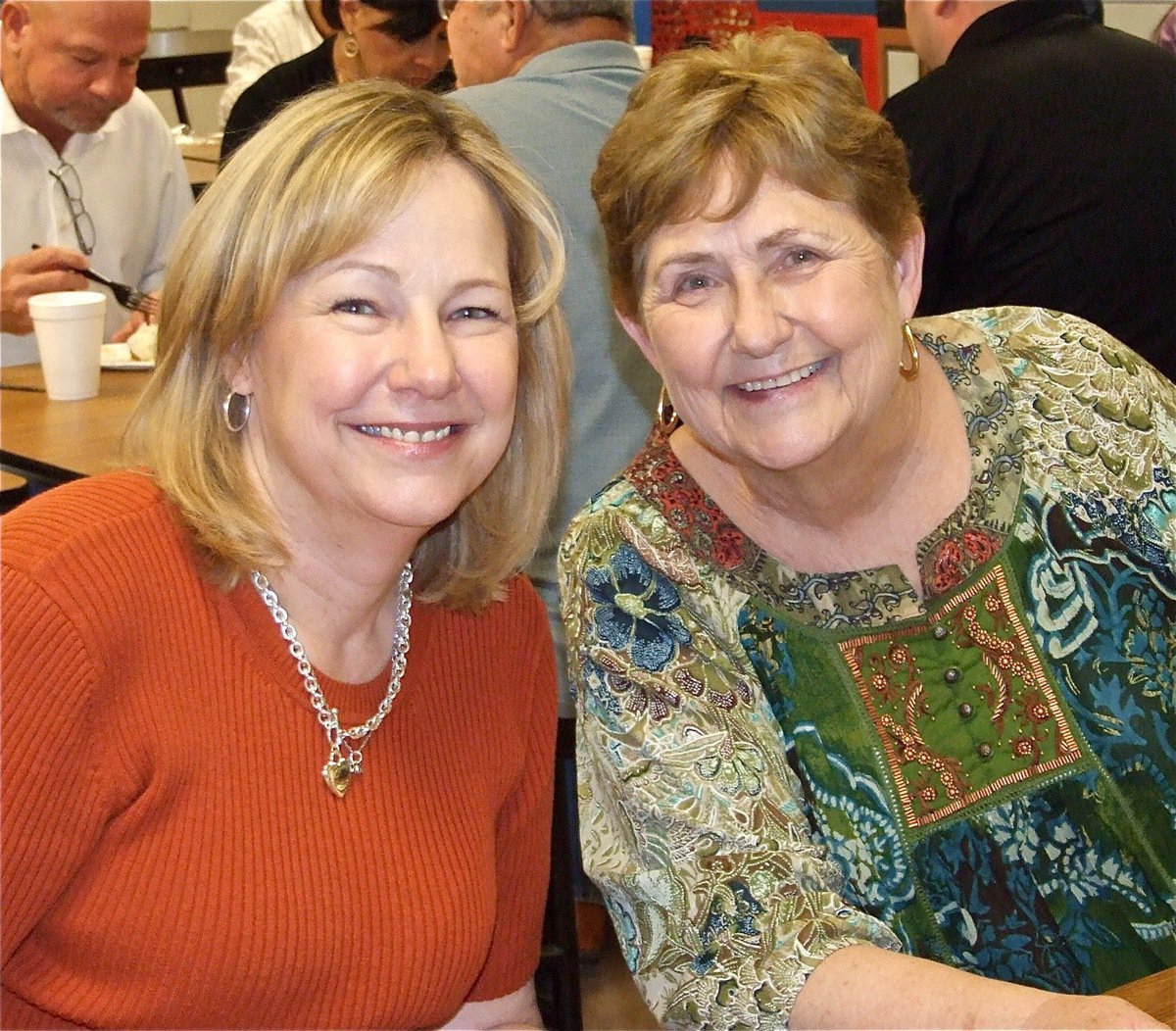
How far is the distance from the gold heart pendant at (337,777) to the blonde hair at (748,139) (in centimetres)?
59

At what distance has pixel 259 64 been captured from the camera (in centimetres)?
582

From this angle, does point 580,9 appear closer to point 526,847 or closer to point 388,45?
point 388,45

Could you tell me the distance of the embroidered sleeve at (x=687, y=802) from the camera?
1.37 m

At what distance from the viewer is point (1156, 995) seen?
4.04 feet

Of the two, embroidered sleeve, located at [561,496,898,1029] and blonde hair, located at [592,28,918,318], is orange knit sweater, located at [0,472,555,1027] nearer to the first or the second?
embroidered sleeve, located at [561,496,898,1029]

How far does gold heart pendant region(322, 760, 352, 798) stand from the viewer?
140 cm

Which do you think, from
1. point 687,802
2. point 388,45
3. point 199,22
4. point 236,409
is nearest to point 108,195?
point 388,45

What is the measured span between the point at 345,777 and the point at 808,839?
1.53 ft

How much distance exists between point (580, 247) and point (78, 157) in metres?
1.68

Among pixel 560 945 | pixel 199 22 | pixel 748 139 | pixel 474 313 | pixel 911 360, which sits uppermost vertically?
pixel 748 139

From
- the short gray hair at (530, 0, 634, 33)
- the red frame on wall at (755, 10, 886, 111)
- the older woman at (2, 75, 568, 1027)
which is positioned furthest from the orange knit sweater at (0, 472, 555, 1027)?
the red frame on wall at (755, 10, 886, 111)

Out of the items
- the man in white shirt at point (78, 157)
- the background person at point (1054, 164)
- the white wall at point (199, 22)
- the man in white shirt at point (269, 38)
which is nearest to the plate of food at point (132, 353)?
the man in white shirt at point (78, 157)

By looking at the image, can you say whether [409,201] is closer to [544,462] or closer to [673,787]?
[544,462]

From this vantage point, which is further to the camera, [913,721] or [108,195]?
[108,195]
